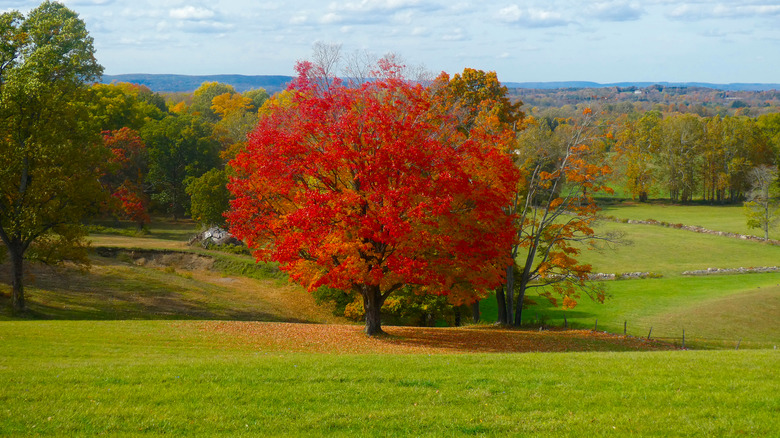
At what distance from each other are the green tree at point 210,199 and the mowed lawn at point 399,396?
38.6 m

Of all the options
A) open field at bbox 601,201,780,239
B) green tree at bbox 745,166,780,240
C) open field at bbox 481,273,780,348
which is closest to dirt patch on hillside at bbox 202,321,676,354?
open field at bbox 481,273,780,348

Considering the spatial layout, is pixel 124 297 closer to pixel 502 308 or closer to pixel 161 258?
pixel 161 258

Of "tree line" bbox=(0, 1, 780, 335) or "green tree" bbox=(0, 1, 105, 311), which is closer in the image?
"tree line" bbox=(0, 1, 780, 335)

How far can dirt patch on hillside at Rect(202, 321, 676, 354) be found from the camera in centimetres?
2148

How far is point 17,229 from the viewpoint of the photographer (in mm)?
27641

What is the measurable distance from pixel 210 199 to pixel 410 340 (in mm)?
34855

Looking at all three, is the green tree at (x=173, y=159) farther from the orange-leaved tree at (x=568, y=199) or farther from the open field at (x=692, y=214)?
the open field at (x=692, y=214)

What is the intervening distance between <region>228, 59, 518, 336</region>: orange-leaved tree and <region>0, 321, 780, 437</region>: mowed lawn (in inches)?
263

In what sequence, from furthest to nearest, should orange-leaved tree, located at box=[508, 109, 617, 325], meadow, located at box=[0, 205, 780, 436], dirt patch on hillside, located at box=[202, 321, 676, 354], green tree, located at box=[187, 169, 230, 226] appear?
green tree, located at box=[187, 169, 230, 226] < orange-leaved tree, located at box=[508, 109, 617, 325] < dirt patch on hillside, located at box=[202, 321, 676, 354] < meadow, located at box=[0, 205, 780, 436]

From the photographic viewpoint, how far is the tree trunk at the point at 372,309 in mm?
25078

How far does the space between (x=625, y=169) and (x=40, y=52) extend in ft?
260

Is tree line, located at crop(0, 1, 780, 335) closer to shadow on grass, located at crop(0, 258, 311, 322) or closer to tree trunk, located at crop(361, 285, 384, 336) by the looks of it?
tree trunk, located at crop(361, 285, 384, 336)

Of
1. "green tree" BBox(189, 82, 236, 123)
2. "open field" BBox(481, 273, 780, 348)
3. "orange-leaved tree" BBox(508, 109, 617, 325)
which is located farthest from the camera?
"green tree" BBox(189, 82, 236, 123)

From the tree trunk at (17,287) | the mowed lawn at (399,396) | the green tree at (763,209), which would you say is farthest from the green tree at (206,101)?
the mowed lawn at (399,396)
